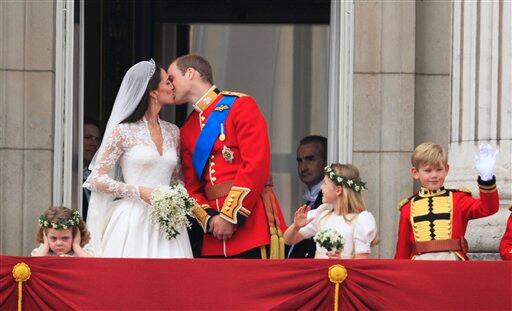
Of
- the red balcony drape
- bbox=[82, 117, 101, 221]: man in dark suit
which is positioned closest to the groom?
the red balcony drape

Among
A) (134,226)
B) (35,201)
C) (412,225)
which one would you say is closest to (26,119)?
(35,201)

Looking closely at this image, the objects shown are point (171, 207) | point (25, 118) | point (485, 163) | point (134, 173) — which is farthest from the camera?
point (25, 118)

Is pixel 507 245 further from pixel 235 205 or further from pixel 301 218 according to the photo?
pixel 235 205

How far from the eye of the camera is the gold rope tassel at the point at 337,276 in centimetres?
986

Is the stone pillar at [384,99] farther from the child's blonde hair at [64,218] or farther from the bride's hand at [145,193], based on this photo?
the child's blonde hair at [64,218]

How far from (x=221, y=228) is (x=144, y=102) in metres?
0.98

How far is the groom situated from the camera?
11016mm

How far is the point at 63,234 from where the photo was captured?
35.6ft

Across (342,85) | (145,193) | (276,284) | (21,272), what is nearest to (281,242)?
(145,193)

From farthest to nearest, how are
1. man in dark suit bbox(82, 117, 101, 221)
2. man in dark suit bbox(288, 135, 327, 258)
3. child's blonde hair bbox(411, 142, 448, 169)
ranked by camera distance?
1. man in dark suit bbox(82, 117, 101, 221)
2. man in dark suit bbox(288, 135, 327, 258)
3. child's blonde hair bbox(411, 142, 448, 169)

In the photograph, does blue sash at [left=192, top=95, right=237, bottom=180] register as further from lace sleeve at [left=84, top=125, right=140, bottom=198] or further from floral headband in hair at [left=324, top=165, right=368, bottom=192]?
floral headband in hair at [left=324, top=165, right=368, bottom=192]


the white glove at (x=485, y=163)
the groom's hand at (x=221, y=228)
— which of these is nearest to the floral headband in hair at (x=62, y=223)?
the groom's hand at (x=221, y=228)

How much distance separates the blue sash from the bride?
0.15 meters

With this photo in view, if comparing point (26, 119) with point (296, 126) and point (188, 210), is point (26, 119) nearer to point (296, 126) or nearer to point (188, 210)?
point (188, 210)
